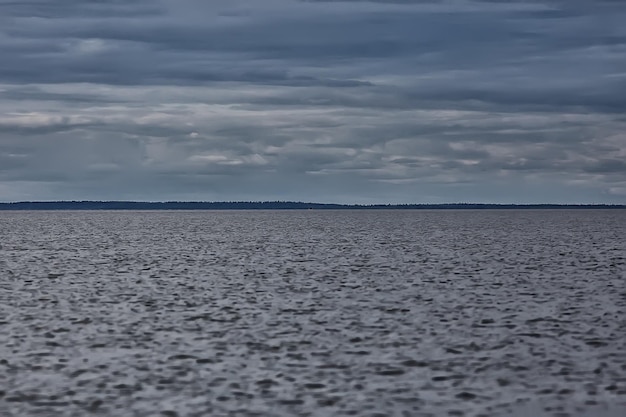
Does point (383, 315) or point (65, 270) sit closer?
point (383, 315)

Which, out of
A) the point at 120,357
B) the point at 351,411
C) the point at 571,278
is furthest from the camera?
the point at 571,278

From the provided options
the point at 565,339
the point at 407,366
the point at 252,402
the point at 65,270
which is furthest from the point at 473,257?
the point at 252,402

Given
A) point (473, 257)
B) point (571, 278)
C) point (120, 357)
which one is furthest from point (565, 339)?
point (473, 257)

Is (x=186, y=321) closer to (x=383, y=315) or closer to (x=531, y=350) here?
(x=383, y=315)

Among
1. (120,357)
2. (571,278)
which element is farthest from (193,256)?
(120,357)

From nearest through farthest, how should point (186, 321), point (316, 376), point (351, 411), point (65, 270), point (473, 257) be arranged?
point (351, 411) < point (316, 376) < point (186, 321) < point (65, 270) < point (473, 257)

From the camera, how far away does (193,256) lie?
83625 millimetres

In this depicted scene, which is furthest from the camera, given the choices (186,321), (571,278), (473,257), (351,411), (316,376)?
(473,257)

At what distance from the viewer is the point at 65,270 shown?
64312 mm

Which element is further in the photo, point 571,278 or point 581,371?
point 571,278

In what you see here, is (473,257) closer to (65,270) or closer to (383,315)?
(65,270)

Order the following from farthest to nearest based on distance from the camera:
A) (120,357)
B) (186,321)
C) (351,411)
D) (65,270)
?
(65,270) < (186,321) < (120,357) < (351,411)

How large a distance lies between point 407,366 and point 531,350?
4.94 meters

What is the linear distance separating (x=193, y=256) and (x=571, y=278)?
38.8m
